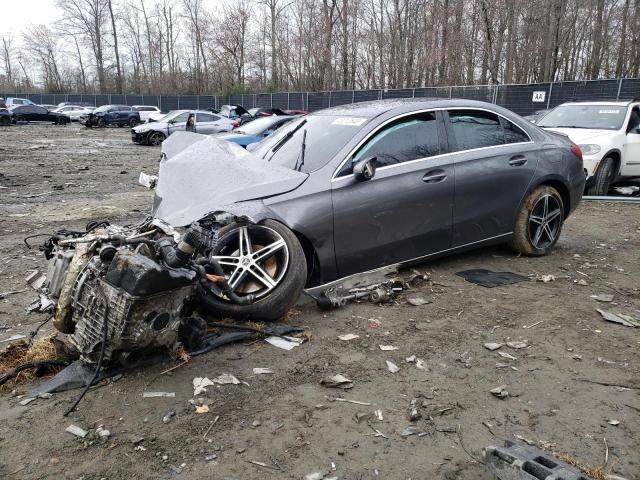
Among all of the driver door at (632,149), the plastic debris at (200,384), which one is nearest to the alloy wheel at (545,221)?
the plastic debris at (200,384)

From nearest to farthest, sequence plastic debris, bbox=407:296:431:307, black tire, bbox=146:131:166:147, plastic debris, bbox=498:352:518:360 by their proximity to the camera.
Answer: plastic debris, bbox=498:352:518:360 → plastic debris, bbox=407:296:431:307 → black tire, bbox=146:131:166:147

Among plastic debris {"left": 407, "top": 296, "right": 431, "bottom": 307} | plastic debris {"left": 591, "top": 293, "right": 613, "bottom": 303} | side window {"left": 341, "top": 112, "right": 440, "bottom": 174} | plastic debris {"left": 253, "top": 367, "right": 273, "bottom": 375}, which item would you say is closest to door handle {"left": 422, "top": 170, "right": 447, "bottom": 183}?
side window {"left": 341, "top": 112, "right": 440, "bottom": 174}

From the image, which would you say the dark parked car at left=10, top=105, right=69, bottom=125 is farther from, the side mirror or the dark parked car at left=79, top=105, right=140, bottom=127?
the side mirror

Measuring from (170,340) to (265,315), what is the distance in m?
0.79

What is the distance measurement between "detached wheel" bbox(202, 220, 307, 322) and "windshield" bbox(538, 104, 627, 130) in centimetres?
837

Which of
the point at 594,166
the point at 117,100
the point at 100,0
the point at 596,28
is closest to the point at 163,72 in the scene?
the point at 117,100

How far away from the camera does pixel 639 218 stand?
26.3ft

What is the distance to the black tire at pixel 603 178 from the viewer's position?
952 cm

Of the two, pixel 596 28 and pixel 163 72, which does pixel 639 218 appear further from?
pixel 163 72

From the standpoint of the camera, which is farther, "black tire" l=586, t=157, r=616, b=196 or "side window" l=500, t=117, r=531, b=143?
"black tire" l=586, t=157, r=616, b=196

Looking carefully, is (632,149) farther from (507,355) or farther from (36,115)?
(36,115)

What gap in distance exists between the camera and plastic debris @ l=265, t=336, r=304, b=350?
3.65 m

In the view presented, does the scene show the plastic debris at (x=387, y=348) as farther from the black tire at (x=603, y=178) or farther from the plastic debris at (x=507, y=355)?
the black tire at (x=603, y=178)

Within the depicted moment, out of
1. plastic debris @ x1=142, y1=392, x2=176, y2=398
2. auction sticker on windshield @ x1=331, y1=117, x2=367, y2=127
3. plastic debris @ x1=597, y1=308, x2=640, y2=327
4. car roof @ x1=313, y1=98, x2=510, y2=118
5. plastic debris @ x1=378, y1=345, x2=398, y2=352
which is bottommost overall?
plastic debris @ x1=597, y1=308, x2=640, y2=327
